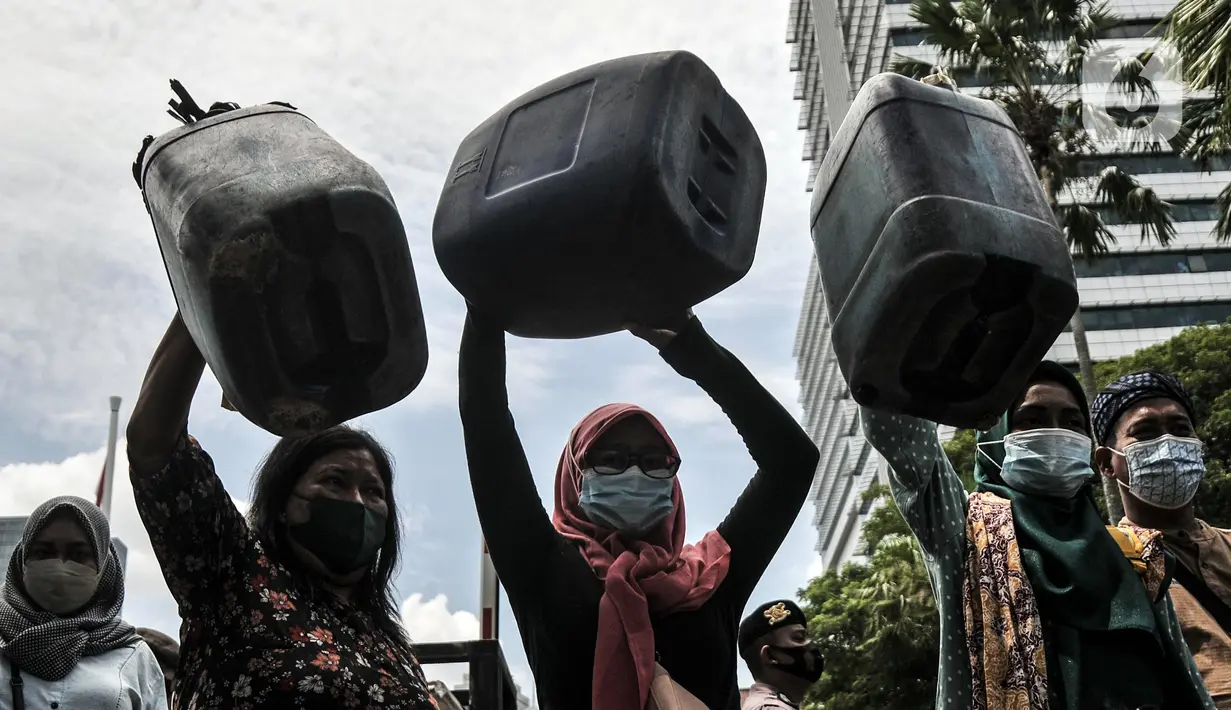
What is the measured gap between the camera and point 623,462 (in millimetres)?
2408

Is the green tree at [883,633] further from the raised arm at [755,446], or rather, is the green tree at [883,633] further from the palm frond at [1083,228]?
the raised arm at [755,446]

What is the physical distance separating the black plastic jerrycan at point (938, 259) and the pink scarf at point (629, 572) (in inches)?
23.3

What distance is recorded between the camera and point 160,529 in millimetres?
2059

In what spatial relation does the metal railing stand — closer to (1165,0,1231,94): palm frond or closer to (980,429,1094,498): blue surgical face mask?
(980,429,1094,498): blue surgical face mask

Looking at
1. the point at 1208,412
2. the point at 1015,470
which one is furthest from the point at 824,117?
the point at 1015,470

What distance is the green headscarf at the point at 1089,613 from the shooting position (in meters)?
2.39

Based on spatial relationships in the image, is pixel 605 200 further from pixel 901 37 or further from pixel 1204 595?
pixel 901 37

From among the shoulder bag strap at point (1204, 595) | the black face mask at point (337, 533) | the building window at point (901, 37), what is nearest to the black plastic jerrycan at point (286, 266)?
the black face mask at point (337, 533)

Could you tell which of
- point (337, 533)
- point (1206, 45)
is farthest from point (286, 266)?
point (1206, 45)

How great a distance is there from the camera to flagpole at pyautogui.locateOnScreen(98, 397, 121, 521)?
40.0 ft

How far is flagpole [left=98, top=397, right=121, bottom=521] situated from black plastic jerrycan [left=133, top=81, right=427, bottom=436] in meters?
11.1

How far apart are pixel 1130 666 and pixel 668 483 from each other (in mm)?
1063

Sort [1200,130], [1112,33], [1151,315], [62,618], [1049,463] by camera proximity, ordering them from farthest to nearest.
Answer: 1. [1112,33]
2. [1151,315]
3. [1200,130]
4. [62,618]
5. [1049,463]

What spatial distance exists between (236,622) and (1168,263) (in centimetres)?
4253
